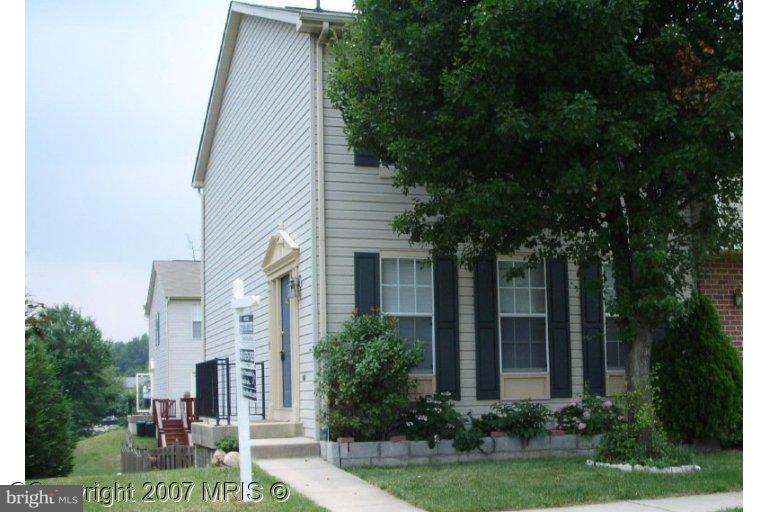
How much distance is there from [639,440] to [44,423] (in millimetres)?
10390

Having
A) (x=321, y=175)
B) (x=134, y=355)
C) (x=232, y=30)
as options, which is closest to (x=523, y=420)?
(x=321, y=175)

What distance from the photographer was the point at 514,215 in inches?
399

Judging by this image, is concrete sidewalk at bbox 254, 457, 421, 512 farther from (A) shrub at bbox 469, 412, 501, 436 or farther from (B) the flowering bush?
(B) the flowering bush

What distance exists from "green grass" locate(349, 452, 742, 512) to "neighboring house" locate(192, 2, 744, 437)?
1.96m

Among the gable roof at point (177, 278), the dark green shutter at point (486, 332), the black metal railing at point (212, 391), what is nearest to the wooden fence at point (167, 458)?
the black metal railing at point (212, 391)

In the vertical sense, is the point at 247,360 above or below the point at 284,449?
above

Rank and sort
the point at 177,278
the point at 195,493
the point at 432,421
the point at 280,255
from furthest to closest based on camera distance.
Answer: the point at 177,278
the point at 280,255
the point at 432,421
the point at 195,493

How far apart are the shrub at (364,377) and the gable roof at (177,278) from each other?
74.0ft

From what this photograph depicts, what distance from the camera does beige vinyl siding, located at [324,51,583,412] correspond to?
40.3 ft

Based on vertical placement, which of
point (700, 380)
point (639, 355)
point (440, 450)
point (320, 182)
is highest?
point (320, 182)

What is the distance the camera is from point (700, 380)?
12.2m

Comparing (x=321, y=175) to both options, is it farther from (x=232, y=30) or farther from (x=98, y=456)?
(x=98, y=456)
